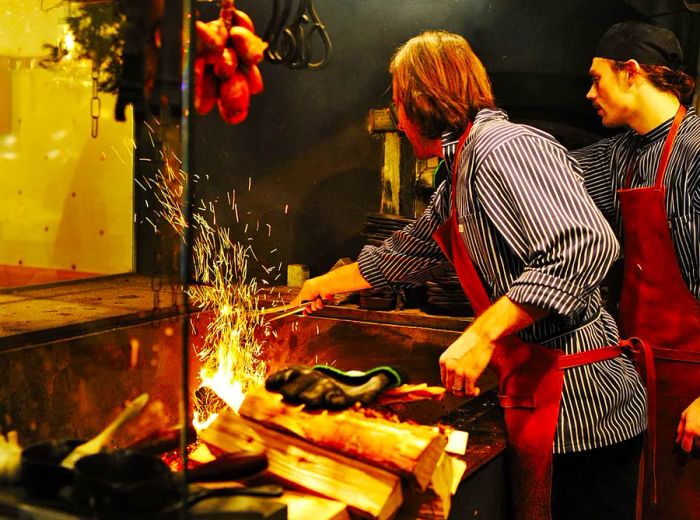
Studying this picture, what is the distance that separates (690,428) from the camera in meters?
2.47

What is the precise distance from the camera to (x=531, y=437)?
2.10 metres

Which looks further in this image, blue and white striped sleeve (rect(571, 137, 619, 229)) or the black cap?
blue and white striped sleeve (rect(571, 137, 619, 229))

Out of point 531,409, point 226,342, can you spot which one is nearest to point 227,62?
point 531,409

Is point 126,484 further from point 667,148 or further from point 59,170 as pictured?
point 59,170

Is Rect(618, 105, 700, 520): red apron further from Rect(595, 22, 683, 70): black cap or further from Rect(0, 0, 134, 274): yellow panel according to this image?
Rect(0, 0, 134, 274): yellow panel

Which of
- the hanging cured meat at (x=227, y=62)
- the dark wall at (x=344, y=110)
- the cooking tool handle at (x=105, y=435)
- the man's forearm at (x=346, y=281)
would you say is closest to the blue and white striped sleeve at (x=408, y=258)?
the man's forearm at (x=346, y=281)

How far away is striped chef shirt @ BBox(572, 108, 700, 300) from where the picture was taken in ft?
8.32

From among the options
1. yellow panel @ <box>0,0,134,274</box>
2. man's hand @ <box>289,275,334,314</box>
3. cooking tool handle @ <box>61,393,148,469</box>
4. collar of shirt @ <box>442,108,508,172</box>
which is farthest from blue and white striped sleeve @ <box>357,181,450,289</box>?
cooking tool handle @ <box>61,393,148,469</box>

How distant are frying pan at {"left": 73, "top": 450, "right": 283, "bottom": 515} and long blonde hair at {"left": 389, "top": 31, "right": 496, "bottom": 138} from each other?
1351mm

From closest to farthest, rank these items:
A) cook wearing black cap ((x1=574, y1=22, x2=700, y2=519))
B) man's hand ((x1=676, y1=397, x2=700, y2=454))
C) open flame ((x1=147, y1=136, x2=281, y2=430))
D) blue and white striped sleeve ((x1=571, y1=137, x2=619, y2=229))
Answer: man's hand ((x1=676, y1=397, x2=700, y2=454)) → cook wearing black cap ((x1=574, y1=22, x2=700, y2=519)) → blue and white striped sleeve ((x1=571, y1=137, x2=619, y2=229)) → open flame ((x1=147, y1=136, x2=281, y2=430))

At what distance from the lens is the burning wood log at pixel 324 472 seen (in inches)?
58.7

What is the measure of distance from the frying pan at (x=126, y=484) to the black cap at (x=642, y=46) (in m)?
2.19

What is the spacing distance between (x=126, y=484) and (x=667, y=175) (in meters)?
2.09

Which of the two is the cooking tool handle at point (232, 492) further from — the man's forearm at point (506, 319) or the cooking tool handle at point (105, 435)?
the man's forearm at point (506, 319)
